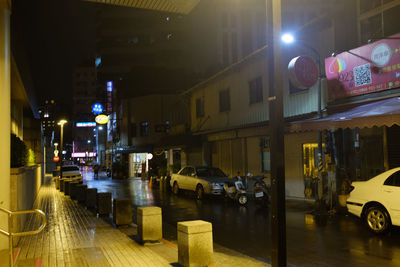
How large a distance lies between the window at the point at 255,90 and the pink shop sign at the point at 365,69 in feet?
19.5

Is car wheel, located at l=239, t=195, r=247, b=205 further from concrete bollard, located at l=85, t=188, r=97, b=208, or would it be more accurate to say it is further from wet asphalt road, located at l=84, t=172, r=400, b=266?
concrete bollard, located at l=85, t=188, r=97, b=208

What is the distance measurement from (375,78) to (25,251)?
489 inches

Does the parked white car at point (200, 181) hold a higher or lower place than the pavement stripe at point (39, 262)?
higher

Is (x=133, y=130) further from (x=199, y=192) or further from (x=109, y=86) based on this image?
(x=199, y=192)

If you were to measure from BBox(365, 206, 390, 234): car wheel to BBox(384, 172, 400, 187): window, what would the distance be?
682mm

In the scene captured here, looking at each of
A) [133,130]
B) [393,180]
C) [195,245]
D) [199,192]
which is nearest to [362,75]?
[393,180]

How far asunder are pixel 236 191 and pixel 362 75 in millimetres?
7260

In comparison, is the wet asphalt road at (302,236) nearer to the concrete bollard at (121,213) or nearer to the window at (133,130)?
the concrete bollard at (121,213)

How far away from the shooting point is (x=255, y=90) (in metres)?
22.4

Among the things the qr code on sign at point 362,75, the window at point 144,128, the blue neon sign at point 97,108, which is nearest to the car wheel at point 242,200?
the qr code on sign at point 362,75

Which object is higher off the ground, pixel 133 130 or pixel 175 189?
pixel 133 130

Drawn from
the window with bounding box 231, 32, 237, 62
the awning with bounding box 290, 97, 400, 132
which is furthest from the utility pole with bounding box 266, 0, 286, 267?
the window with bounding box 231, 32, 237, 62

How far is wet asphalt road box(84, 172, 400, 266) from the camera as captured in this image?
782 cm

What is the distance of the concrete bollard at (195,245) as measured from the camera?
6.84m
